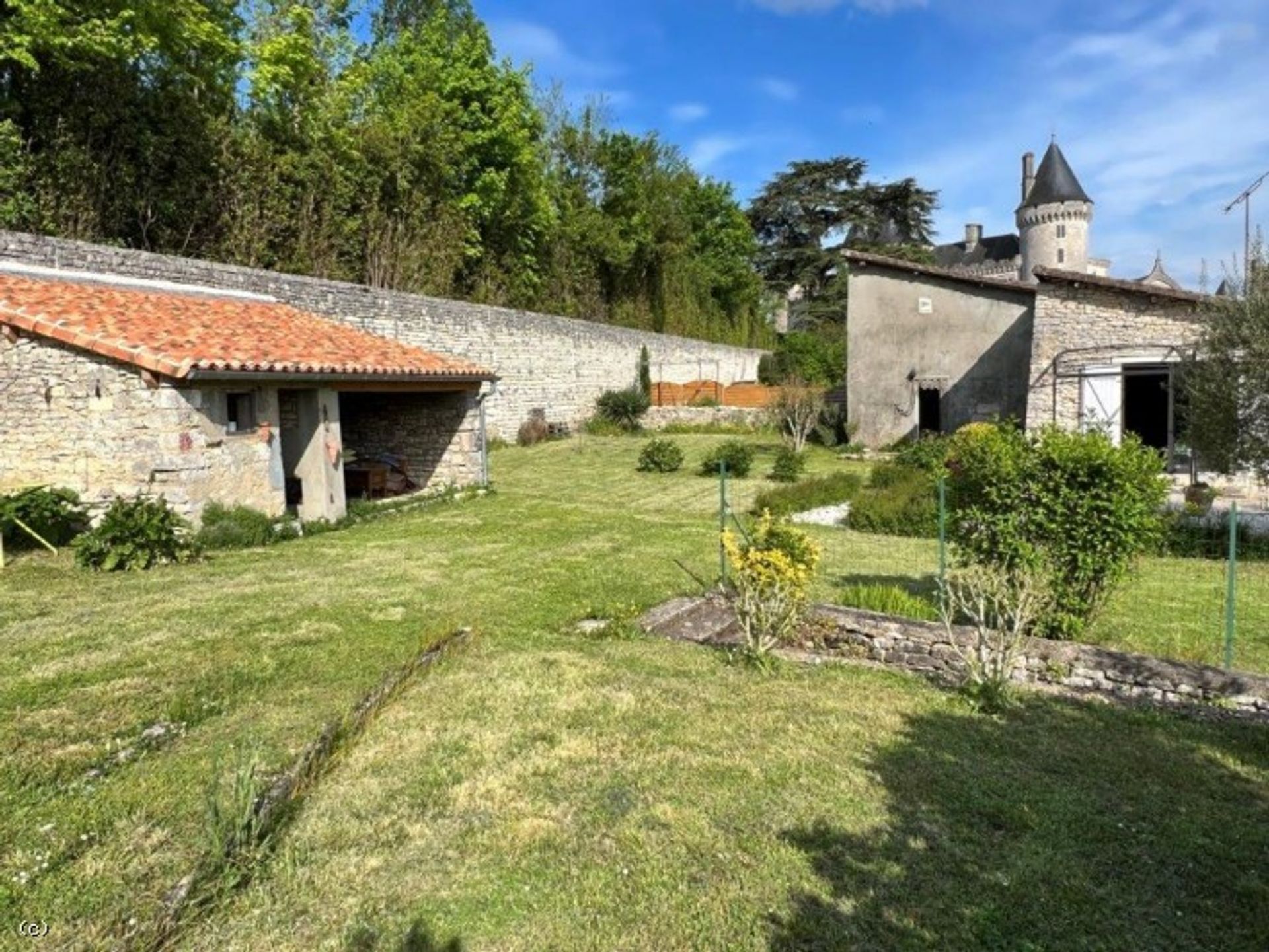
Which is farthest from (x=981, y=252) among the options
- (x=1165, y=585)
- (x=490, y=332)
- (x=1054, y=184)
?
(x=1165, y=585)

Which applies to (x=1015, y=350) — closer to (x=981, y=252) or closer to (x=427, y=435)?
(x=427, y=435)

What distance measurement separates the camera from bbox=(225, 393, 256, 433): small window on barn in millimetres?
10070

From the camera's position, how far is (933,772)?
159 inches

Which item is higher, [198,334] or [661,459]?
[198,334]

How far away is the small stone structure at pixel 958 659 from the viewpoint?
543 cm

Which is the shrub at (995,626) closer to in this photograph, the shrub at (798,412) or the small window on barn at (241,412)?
the small window on barn at (241,412)

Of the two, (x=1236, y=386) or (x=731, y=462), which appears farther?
(x=731, y=462)

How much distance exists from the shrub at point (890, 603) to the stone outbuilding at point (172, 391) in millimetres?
7431

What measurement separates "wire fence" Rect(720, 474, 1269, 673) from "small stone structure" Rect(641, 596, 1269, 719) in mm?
338

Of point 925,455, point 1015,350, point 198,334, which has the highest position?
point 1015,350

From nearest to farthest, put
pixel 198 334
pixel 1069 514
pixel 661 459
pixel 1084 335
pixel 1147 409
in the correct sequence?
1. pixel 1069 514
2. pixel 198 334
3. pixel 1084 335
4. pixel 661 459
5. pixel 1147 409

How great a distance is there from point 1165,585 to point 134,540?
11060 millimetres

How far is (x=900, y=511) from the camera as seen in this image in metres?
11.9

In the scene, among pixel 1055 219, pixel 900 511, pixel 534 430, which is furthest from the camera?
pixel 1055 219
